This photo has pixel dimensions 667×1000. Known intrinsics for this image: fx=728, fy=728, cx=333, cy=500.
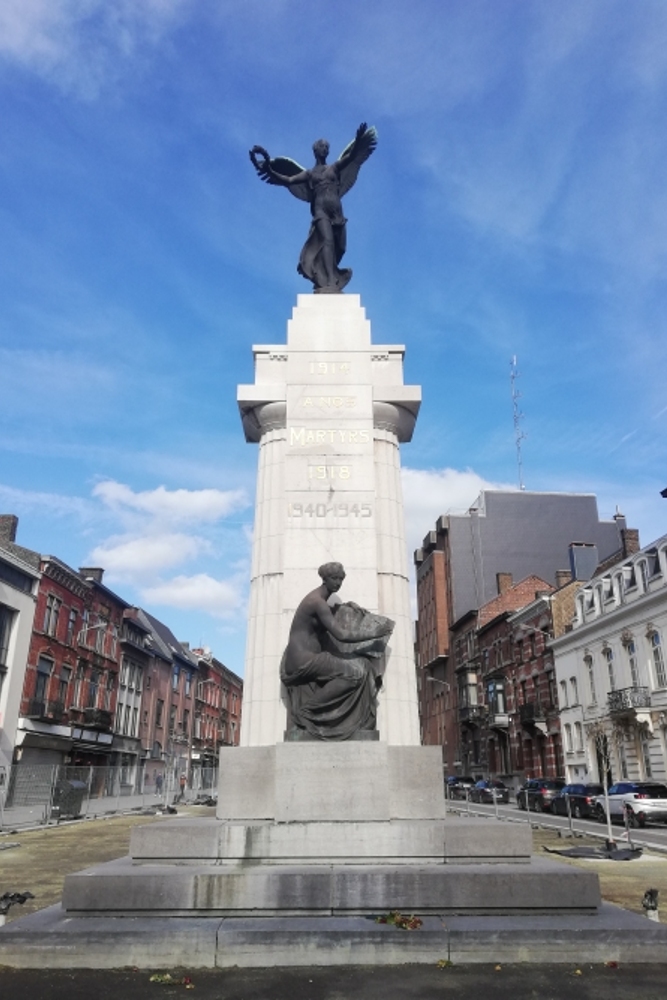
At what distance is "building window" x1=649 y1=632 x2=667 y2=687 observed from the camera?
35.5 meters

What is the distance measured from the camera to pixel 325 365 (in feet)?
41.1

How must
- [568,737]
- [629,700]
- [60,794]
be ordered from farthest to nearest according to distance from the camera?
[568,737], [629,700], [60,794]

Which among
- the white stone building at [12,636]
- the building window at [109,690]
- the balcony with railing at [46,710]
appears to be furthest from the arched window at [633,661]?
the building window at [109,690]

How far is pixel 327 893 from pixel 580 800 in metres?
28.2

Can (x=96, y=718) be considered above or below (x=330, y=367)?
below

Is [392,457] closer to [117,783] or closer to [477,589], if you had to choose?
[117,783]

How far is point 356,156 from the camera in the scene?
14180 mm

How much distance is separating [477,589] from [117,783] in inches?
1665

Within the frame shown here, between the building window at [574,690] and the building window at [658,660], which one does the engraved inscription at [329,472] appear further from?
the building window at [574,690]

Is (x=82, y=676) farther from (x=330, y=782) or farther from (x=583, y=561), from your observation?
(x=330, y=782)

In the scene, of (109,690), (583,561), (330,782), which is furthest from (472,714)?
(330,782)

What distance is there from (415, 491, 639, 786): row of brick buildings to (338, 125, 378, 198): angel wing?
37928mm

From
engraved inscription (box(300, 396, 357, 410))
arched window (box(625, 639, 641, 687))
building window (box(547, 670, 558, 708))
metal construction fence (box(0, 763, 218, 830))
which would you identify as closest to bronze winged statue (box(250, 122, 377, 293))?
engraved inscription (box(300, 396, 357, 410))

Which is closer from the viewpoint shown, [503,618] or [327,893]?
[327,893]
